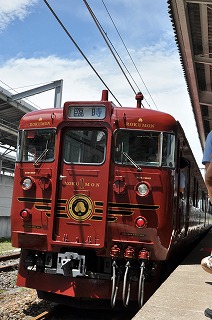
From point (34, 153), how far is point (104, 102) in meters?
1.45

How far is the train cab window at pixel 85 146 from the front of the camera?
21.4ft

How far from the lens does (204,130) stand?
1794cm

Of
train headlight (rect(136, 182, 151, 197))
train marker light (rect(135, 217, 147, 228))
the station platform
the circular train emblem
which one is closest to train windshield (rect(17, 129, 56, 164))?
the circular train emblem

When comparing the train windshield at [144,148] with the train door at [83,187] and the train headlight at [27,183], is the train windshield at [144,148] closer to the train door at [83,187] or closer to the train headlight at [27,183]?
the train door at [83,187]

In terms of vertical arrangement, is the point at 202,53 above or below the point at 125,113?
above

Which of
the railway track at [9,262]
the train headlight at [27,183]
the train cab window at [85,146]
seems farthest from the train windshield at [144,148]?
the railway track at [9,262]

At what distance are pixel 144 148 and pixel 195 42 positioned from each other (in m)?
4.96

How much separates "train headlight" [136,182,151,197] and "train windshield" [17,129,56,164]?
149 cm

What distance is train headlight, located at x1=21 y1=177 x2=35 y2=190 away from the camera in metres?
6.57

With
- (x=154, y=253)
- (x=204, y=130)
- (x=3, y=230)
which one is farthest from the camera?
(x=3, y=230)

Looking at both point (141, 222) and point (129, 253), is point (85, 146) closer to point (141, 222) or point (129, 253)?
point (141, 222)

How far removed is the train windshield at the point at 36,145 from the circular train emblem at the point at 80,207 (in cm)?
79

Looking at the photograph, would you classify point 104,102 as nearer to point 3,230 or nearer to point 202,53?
point 202,53

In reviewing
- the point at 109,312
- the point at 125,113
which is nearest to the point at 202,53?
the point at 125,113
